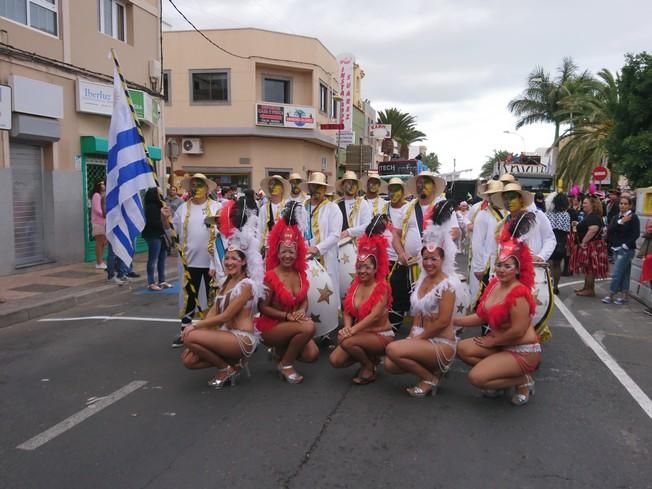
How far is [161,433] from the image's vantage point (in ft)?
13.5

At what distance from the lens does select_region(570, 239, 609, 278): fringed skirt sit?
10.0 metres

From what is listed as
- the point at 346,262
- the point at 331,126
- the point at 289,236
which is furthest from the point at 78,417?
the point at 331,126

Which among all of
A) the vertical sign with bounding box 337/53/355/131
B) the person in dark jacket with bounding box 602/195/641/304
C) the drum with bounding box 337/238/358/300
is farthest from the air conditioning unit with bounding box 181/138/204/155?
the drum with bounding box 337/238/358/300

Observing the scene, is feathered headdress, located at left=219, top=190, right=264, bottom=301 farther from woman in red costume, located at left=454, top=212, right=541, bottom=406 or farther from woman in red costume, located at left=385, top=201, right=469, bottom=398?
woman in red costume, located at left=454, top=212, right=541, bottom=406

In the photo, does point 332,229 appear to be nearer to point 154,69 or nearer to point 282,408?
point 282,408

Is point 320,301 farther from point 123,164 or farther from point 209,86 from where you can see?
point 209,86

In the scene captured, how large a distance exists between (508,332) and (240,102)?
22887 millimetres

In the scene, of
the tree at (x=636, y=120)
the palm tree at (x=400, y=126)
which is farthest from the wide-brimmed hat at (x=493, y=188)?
the palm tree at (x=400, y=126)

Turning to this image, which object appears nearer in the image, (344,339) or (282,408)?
(282,408)

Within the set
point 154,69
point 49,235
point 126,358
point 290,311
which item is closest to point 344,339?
point 290,311

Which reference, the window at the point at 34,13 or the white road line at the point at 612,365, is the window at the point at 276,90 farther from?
the white road line at the point at 612,365

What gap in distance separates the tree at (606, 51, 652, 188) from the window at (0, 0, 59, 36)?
15.5m

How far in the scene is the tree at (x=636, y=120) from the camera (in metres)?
17.0

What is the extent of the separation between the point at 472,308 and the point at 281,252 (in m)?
2.14
